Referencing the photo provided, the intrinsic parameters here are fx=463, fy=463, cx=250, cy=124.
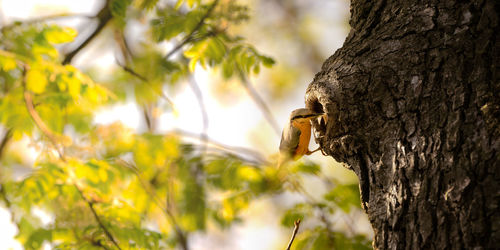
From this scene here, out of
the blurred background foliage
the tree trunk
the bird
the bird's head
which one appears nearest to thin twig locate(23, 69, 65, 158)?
the blurred background foliage

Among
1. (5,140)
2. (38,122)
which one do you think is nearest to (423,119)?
(38,122)

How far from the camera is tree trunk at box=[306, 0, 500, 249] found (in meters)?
1.53

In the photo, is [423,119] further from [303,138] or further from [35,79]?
[35,79]

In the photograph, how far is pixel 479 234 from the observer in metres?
1.47

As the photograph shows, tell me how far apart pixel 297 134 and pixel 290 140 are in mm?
72

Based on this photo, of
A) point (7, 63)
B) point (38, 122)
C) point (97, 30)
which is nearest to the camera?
point (7, 63)

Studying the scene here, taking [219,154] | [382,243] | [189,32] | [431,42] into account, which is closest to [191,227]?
[219,154]

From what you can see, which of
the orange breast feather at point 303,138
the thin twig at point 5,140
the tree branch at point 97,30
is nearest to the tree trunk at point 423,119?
the orange breast feather at point 303,138

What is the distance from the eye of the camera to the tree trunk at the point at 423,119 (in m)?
1.53

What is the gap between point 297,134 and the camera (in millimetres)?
2486

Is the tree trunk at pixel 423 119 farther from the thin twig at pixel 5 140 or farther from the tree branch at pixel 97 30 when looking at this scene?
the thin twig at pixel 5 140

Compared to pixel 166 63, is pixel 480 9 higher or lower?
higher

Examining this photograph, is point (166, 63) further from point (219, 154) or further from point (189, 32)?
point (219, 154)

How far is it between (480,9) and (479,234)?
807 millimetres
